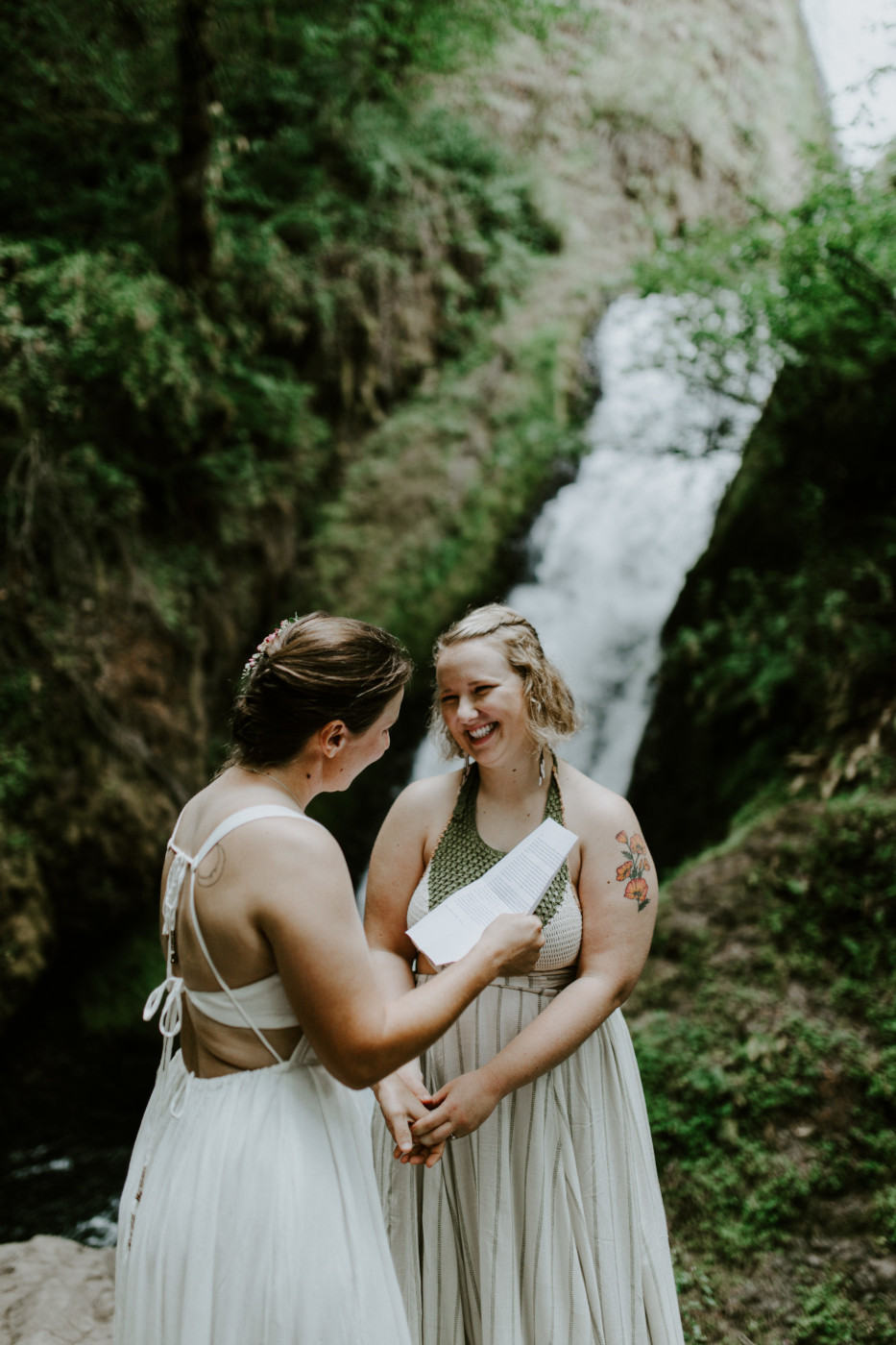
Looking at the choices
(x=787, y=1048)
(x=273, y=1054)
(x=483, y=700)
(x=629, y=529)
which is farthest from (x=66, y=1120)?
(x=629, y=529)

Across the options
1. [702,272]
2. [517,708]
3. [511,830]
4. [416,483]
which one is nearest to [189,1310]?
[511,830]

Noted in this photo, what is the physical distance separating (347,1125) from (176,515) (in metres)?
6.33

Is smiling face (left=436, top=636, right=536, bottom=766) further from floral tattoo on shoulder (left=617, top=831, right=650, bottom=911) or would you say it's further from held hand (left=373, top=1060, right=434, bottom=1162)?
held hand (left=373, top=1060, right=434, bottom=1162)

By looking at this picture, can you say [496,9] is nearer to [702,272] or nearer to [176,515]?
[702,272]

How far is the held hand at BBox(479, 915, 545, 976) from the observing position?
68.5 inches

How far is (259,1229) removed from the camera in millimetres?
1493

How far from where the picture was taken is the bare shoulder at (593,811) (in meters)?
2.16

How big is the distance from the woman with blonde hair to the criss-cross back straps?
23.5 inches

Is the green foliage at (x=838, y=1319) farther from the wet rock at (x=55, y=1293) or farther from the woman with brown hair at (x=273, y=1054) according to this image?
the wet rock at (x=55, y=1293)

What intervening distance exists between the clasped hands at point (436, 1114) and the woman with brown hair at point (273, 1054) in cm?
23

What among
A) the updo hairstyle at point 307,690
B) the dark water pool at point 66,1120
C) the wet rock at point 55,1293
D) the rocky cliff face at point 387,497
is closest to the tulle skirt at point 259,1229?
the updo hairstyle at point 307,690

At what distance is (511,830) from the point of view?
2.22 m

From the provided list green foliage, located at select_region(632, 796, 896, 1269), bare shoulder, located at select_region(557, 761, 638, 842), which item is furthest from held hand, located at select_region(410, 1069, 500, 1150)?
green foliage, located at select_region(632, 796, 896, 1269)

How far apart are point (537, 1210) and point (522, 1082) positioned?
0.35 meters
